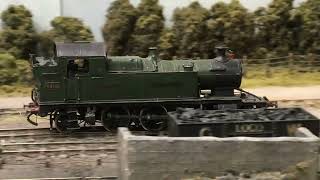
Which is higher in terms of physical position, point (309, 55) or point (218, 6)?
point (218, 6)

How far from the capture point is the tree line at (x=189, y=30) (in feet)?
90.6

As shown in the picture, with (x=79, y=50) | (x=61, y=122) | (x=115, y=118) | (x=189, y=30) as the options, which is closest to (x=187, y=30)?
(x=189, y=30)

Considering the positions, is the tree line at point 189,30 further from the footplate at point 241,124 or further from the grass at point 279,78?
the footplate at point 241,124

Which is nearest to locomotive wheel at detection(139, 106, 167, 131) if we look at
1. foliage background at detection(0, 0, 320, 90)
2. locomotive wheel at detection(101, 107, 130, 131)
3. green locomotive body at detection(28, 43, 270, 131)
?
green locomotive body at detection(28, 43, 270, 131)

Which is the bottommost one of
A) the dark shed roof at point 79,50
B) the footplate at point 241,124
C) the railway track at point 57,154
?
the railway track at point 57,154

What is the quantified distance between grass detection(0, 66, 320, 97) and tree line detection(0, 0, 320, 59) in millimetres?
1444

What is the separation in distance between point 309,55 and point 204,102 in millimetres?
10832

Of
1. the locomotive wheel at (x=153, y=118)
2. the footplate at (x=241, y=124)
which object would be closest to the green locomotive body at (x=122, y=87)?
the locomotive wheel at (x=153, y=118)

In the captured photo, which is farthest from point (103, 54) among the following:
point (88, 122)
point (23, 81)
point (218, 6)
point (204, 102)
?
point (218, 6)

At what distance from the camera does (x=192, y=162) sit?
11711mm

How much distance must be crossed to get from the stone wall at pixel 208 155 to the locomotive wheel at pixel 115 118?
6.63m

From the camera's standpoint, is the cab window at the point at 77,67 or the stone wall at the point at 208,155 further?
the cab window at the point at 77,67

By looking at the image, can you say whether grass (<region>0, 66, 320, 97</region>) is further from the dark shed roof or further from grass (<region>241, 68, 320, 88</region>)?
the dark shed roof

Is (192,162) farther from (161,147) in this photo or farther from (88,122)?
(88,122)
